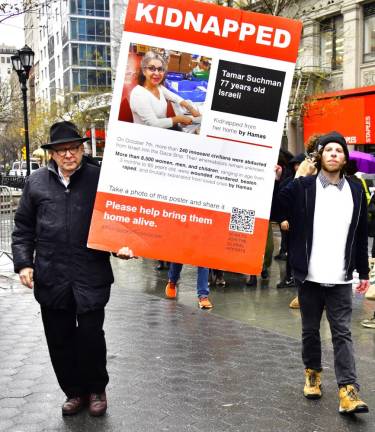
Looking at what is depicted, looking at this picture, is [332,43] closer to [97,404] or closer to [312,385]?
[312,385]

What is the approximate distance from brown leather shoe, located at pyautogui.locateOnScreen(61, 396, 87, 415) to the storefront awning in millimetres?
19572

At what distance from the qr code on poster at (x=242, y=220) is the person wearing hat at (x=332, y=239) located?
0.48 m

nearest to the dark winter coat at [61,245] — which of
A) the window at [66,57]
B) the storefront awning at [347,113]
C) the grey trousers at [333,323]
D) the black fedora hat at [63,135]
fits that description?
the black fedora hat at [63,135]

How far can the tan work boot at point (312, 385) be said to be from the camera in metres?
4.32

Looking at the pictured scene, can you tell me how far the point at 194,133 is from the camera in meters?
3.72

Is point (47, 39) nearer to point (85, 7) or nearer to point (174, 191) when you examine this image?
point (85, 7)

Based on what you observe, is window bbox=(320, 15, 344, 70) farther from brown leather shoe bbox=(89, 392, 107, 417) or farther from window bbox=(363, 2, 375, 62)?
brown leather shoe bbox=(89, 392, 107, 417)

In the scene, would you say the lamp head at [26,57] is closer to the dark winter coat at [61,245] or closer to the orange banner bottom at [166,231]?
the dark winter coat at [61,245]

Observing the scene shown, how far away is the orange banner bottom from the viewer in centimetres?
376

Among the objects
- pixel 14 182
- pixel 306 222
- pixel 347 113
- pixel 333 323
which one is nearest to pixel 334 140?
pixel 306 222

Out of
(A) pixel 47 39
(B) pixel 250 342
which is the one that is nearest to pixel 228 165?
(B) pixel 250 342

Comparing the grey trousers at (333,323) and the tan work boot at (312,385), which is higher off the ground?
the grey trousers at (333,323)

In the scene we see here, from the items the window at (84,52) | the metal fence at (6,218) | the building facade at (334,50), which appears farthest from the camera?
the window at (84,52)

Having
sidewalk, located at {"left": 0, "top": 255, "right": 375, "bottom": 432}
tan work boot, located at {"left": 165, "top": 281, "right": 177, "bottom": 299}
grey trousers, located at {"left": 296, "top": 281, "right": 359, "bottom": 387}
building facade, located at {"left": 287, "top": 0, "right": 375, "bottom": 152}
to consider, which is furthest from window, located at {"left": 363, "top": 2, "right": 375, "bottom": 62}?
grey trousers, located at {"left": 296, "top": 281, "right": 359, "bottom": 387}
